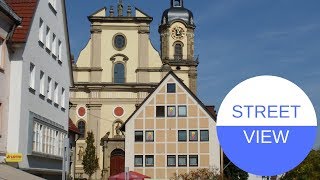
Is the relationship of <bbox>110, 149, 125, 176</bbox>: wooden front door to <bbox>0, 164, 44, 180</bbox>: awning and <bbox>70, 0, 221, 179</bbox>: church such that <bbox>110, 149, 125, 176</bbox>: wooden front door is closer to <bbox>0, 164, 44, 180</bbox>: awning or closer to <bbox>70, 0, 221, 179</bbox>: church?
<bbox>70, 0, 221, 179</bbox>: church

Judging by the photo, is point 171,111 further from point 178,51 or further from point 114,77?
point 178,51

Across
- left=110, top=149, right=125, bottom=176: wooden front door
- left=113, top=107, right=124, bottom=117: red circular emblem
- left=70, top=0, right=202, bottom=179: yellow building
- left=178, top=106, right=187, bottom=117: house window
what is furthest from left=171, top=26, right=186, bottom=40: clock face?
left=178, top=106, right=187, bottom=117: house window

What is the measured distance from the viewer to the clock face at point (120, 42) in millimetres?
64938

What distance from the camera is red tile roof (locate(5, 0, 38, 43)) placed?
20594 mm

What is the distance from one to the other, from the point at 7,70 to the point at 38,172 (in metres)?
5.00

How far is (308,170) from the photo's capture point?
68.6 feet

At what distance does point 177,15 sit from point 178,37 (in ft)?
15.2

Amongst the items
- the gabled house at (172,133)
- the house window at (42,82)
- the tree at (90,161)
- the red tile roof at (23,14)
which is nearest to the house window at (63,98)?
the house window at (42,82)

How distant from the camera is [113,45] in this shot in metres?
65.1

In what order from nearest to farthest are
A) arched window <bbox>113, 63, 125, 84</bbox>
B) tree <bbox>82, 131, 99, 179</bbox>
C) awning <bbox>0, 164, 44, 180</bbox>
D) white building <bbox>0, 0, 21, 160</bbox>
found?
awning <bbox>0, 164, 44, 180</bbox>, white building <bbox>0, 0, 21, 160</bbox>, tree <bbox>82, 131, 99, 179</bbox>, arched window <bbox>113, 63, 125, 84</bbox>

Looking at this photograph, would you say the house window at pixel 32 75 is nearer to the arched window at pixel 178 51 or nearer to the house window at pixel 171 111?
the house window at pixel 171 111

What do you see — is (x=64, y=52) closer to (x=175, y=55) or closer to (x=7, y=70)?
(x=7, y=70)

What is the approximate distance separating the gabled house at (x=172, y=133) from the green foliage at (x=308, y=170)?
24814mm

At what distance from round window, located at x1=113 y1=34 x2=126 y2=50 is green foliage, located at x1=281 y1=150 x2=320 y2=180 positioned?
44.8 m
